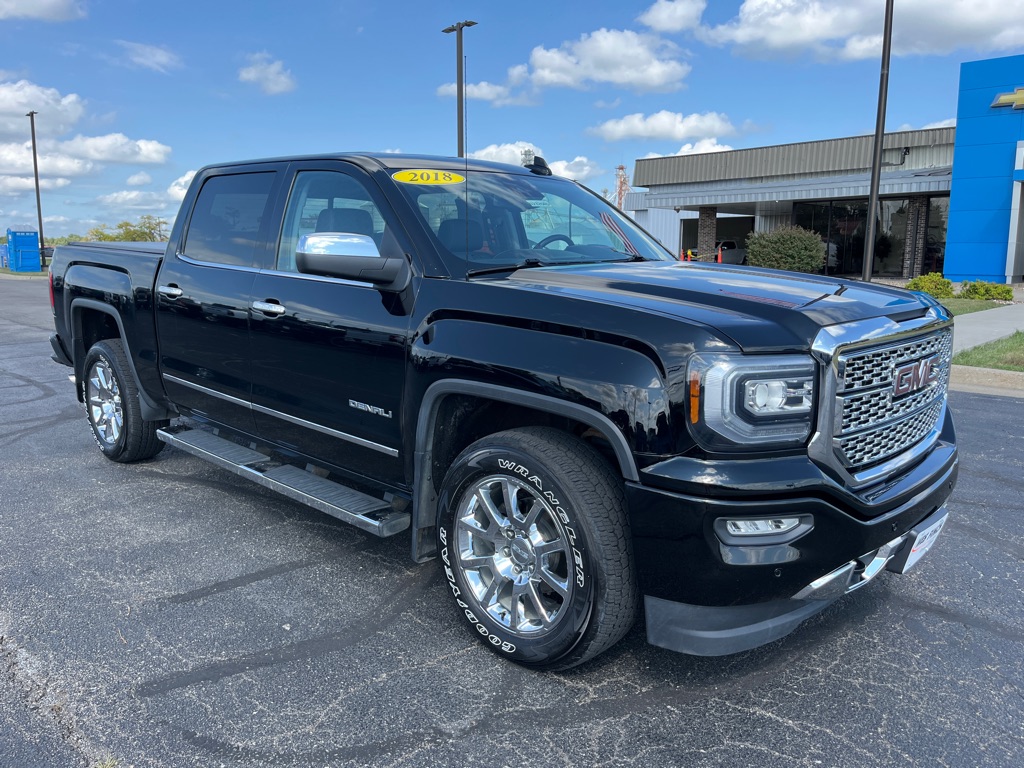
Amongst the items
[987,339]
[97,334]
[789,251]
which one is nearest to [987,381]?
[987,339]

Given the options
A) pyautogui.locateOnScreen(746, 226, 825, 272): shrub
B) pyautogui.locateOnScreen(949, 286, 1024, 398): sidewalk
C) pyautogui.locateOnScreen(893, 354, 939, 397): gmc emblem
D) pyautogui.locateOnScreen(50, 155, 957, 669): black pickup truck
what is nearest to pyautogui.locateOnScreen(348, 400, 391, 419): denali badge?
pyautogui.locateOnScreen(50, 155, 957, 669): black pickup truck

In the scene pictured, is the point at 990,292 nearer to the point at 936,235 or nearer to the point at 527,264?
the point at 936,235

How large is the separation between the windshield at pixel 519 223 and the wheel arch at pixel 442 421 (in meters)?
0.54

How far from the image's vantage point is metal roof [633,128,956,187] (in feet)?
107

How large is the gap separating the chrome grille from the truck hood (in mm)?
134

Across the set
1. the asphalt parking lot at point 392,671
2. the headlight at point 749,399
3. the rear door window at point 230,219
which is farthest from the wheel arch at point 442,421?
the rear door window at point 230,219

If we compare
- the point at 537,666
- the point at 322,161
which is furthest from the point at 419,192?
the point at 537,666

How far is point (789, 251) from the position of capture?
24.7 m

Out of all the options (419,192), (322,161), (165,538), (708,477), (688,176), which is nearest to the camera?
(708,477)

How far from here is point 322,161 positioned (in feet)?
13.1

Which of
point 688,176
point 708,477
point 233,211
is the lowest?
point 708,477

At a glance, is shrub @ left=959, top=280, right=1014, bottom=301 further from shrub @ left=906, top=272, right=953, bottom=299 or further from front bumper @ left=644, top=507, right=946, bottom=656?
front bumper @ left=644, top=507, right=946, bottom=656

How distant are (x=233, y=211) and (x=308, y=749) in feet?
9.99

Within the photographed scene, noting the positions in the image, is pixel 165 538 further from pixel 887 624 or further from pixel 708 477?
pixel 887 624
